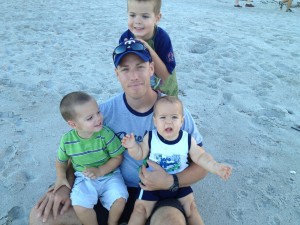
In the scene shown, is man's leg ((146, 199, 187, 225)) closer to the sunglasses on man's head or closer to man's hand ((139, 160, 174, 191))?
man's hand ((139, 160, 174, 191))

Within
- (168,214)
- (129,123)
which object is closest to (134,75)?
(129,123)

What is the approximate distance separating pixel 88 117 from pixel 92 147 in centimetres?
22

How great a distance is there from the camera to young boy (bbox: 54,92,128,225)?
221 centimetres

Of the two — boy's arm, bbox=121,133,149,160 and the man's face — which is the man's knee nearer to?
boy's arm, bbox=121,133,149,160

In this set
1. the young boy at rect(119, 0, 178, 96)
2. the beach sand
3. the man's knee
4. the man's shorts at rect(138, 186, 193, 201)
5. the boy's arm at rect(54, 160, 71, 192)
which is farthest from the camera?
the beach sand

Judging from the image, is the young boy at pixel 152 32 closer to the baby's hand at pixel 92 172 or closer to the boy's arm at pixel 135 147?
the boy's arm at pixel 135 147

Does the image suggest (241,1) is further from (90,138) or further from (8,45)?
(90,138)

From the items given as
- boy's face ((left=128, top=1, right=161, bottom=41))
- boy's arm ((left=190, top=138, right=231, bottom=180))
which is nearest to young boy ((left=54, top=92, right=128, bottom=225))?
boy's arm ((left=190, top=138, right=231, bottom=180))

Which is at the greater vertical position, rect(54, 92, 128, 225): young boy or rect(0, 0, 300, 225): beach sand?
rect(54, 92, 128, 225): young boy

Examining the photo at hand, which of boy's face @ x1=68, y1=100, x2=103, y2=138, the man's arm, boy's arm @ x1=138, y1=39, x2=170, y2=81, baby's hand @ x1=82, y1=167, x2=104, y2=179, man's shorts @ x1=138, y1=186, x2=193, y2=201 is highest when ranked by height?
boy's arm @ x1=138, y1=39, x2=170, y2=81

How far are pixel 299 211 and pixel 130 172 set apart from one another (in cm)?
165

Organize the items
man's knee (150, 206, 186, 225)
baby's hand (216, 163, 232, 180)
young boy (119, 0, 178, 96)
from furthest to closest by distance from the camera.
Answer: young boy (119, 0, 178, 96)
baby's hand (216, 163, 232, 180)
man's knee (150, 206, 186, 225)

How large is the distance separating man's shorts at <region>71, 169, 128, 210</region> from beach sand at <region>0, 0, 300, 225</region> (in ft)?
3.07

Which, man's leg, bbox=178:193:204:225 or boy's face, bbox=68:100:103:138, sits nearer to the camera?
man's leg, bbox=178:193:204:225
